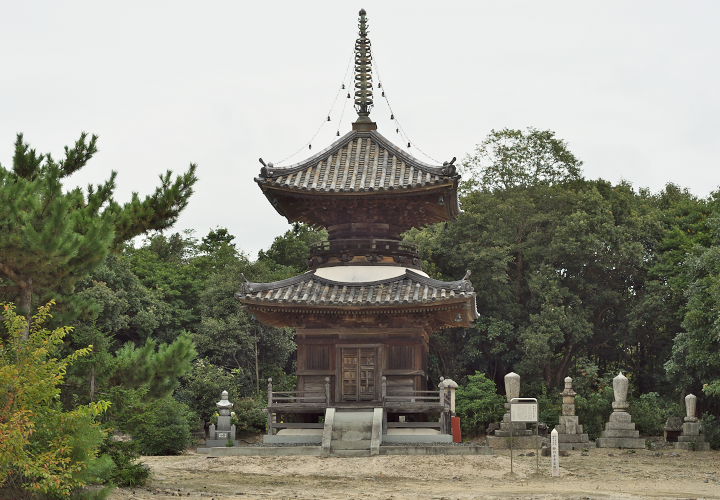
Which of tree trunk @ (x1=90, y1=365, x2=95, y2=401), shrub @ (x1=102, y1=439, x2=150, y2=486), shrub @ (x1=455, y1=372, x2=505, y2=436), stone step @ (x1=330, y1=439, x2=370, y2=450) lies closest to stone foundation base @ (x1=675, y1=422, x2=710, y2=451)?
shrub @ (x1=455, y1=372, x2=505, y2=436)

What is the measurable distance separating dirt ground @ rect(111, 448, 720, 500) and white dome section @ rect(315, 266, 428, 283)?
20.0ft

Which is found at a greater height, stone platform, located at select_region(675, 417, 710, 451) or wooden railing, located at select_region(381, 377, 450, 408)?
wooden railing, located at select_region(381, 377, 450, 408)

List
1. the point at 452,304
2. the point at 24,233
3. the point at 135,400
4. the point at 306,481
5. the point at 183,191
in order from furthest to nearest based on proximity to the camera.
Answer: the point at 452,304 < the point at 306,481 < the point at 183,191 < the point at 135,400 < the point at 24,233

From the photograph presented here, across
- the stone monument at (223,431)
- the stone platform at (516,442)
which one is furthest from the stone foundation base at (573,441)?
the stone monument at (223,431)

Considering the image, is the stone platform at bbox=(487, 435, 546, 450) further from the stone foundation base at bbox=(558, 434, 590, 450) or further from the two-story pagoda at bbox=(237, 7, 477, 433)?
the two-story pagoda at bbox=(237, 7, 477, 433)

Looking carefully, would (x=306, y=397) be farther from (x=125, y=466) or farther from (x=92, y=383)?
(x=92, y=383)

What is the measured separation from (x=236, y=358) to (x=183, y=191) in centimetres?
3236

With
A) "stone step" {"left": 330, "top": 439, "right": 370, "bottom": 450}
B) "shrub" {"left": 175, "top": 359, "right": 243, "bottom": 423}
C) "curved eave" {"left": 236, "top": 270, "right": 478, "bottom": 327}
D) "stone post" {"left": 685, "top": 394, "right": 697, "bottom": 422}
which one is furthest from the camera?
"shrub" {"left": 175, "top": 359, "right": 243, "bottom": 423}

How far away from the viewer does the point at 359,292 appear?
97.1ft

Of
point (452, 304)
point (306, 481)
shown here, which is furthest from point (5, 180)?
point (452, 304)

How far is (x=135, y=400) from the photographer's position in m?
17.3

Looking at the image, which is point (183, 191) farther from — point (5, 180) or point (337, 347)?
point (337, 347)

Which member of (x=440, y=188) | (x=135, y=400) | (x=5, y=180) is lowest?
(x=135, y=400)

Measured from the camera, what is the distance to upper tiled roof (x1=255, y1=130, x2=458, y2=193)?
2964cm
